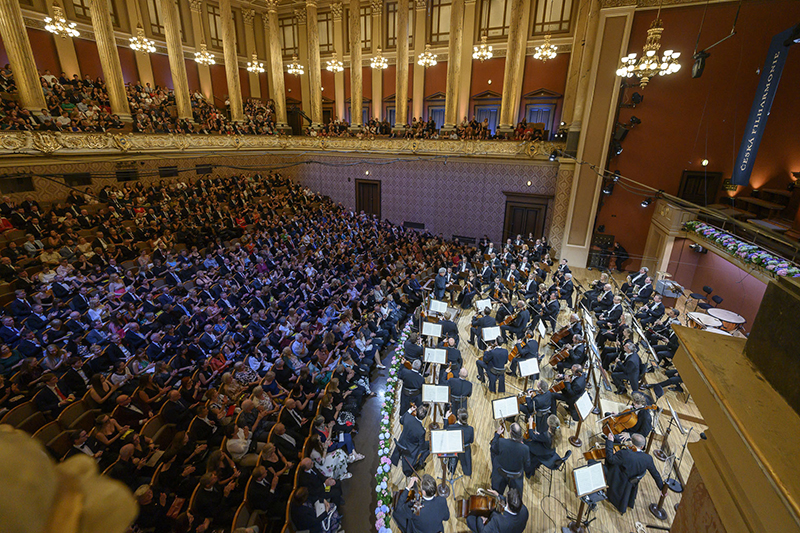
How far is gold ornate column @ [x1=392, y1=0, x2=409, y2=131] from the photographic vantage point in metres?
17.0

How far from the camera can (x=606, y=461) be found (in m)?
5.00

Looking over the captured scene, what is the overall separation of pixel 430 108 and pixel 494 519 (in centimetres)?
2089

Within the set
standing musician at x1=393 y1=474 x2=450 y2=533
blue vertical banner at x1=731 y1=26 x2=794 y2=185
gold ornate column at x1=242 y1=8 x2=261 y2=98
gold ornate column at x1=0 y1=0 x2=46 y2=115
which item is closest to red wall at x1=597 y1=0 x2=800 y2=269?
blue vertical banner at x1=731 y1=26 x2=794 y2=185

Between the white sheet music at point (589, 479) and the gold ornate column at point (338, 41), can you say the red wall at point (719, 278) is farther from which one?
the gold ornate column at point (338, 41)

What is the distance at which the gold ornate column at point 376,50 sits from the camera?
791 inches

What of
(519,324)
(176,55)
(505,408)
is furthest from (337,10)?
(505,408)

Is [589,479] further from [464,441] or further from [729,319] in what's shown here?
[729,319]

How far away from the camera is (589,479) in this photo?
14.3 feet

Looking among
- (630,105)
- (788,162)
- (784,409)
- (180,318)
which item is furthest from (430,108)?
(784,409)

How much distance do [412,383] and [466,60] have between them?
723 inches

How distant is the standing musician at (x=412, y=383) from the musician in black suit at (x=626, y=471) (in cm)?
300

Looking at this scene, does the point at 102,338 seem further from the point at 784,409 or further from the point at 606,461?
the point at 784,409

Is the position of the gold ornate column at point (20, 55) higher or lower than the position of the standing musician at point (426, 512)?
higher

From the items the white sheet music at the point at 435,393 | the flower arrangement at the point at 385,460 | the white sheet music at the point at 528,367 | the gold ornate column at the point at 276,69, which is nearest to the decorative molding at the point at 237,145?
the gold ornate column at the point at 276,69
